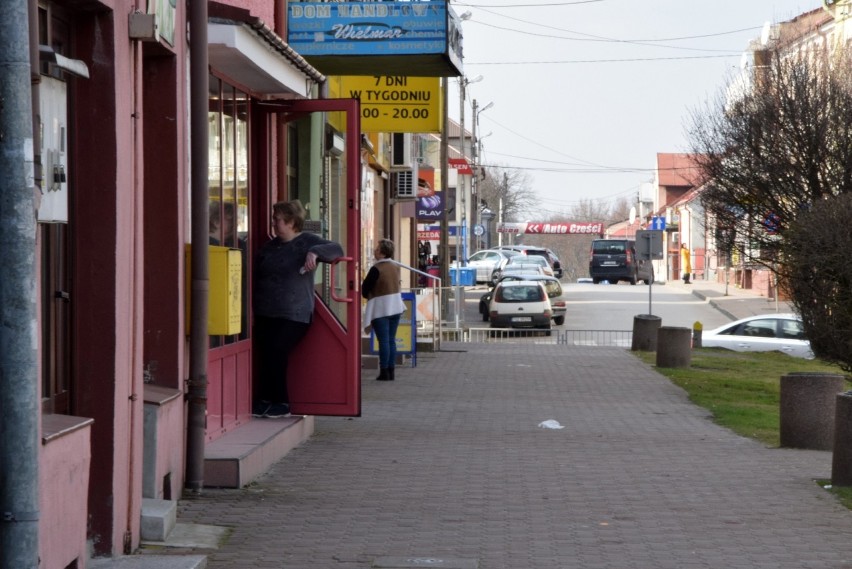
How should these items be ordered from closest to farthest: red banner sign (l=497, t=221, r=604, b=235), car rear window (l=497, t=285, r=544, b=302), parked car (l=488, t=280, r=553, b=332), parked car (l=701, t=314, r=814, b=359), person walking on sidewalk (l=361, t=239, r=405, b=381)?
person walking on sidewalk (l=361, t=239, r=405, b=381) → parked car (l=701, t=314, r=814, b=359) → parked car (l=488, t=280, r=553, b=332) → car rear window (l=497, t=285, r=544, b=302) → red banner sign (l=497, t=221, r=604, b=235)

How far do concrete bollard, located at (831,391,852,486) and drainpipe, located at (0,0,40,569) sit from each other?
20.5 ft

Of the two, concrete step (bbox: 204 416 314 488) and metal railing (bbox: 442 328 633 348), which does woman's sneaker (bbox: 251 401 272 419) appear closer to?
concrete step (bbox: 204 416 314 488)

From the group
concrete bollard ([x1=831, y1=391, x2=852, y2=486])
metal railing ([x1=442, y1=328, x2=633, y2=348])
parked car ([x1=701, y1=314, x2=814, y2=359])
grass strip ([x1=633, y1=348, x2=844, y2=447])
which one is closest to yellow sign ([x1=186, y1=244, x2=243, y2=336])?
concrete bollard ([x1=831, y1=391, x2=852, y2=486])

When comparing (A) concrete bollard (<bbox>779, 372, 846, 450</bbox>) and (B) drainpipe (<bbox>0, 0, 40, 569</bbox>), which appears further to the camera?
(A) concrete bollard (<bbox>779, 372, 846, 450</bbox>)

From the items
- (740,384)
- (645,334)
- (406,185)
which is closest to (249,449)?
(740,384)

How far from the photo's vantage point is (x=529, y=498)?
29.1 ft

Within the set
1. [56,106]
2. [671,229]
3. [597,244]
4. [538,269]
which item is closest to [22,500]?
[56,106]

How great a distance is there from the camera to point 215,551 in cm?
699

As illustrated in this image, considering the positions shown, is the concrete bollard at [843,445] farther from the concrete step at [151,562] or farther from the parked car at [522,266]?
the parked car at [522,266]

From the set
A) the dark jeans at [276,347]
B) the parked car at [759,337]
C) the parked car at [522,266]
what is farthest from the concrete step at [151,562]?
the parked car at [522,266]

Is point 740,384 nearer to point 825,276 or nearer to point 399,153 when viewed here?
point 825,276

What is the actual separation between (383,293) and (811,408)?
6617 mm

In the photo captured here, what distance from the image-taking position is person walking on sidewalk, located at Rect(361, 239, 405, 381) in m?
17.2

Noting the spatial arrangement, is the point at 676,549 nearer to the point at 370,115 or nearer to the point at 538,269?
the point at 370,115
